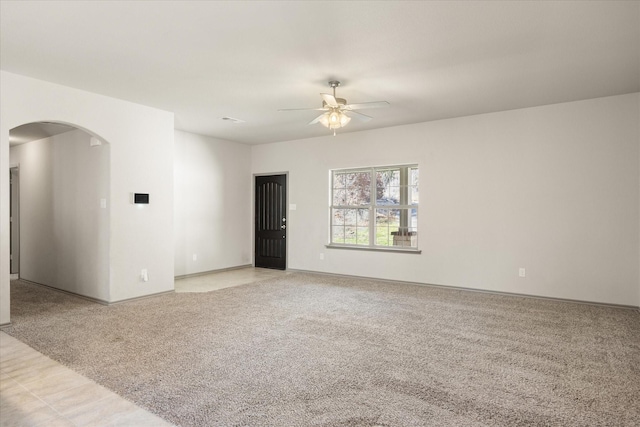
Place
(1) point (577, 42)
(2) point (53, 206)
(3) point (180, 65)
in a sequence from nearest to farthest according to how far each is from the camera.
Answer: (1) point (577, 42)
(3) point (180, 65)
(2) point (53, 206)

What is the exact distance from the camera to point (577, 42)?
331 cm

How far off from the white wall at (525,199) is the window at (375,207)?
0.19m

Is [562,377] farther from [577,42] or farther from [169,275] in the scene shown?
[169,275]

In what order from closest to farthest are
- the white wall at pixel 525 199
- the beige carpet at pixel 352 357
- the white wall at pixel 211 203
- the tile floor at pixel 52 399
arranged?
the tile floor at pixel 52 399 → the beige carpet at pixel 352 357 → the white wall at pixel 525 199 → the white wall at pixel 211 203

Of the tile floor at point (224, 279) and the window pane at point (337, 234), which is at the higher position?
the window pane at point (337, 234)

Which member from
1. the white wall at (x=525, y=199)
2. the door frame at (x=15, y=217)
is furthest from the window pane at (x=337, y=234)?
the door frame at (x=15, y=217)

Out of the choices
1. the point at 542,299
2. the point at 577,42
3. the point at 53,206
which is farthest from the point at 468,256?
the point at 53,206

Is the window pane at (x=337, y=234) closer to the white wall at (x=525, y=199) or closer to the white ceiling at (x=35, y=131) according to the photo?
the white wall at (x=525, y=199)

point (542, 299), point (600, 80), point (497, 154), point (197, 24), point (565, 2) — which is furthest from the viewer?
point (497, 154)

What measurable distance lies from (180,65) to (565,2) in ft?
10.7

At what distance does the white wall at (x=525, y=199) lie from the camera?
16.0 ft

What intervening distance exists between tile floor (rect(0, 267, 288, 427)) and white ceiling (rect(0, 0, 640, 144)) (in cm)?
265

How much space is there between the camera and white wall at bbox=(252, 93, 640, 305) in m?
4.86

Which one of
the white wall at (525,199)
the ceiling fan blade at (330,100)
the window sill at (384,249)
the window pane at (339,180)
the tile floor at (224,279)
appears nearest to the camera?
the ceiling fan blade at (330,100)
